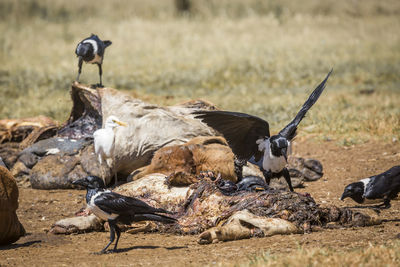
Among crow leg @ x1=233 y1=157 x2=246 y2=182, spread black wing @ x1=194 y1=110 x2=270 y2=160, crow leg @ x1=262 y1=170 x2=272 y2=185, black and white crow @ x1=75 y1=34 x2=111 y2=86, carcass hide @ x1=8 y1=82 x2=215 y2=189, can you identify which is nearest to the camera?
crow leg @ x1=233 y1=157 x2=246 y2=182

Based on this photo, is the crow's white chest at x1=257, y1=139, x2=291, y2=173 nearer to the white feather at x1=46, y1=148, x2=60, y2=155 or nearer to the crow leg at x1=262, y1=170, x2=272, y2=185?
the crow leg at x1=262, y1=170, x2=272, y2=185

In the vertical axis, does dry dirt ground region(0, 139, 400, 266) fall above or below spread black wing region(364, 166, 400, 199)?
below

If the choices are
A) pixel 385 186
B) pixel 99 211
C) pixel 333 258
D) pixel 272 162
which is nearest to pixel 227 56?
pixel 272 162

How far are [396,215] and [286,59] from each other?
462 inches

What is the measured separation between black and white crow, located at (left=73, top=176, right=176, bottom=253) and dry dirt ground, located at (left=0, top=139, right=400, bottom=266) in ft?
0.87

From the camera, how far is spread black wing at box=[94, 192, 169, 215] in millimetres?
5133

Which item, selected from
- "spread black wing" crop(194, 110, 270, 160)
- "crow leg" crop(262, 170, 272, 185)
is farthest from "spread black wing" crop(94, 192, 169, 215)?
"spread black wing" crop(194, 110, 270, 160)

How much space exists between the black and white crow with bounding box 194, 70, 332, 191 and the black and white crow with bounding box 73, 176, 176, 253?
217 cm

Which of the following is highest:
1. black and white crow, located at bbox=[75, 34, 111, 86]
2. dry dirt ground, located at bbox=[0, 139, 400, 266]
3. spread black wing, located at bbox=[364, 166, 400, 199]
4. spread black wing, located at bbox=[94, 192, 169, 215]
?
black and white crow, located at bbox=[75, 34, 111, 86]

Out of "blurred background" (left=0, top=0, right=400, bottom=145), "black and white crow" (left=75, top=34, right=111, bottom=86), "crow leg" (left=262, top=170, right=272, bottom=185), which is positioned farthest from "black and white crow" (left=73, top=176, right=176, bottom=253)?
"blurred background" (left=0, top=0, right=400, bottom=145)

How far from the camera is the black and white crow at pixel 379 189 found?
6.42 m

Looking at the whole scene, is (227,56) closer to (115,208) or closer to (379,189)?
(379,189)

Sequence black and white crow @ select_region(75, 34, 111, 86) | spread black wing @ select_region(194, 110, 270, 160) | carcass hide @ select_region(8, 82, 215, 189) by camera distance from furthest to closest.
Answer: black and white crow @ select_region(75, 34, 111, 86) → carcass hide @ select_region(8, 82, 215, 189) → spread black wing @ select_region(194, 110, 270, 160)

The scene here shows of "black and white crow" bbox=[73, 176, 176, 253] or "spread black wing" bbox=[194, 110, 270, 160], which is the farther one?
"spread black wing" bbox=[194, 110, 270, 160]
